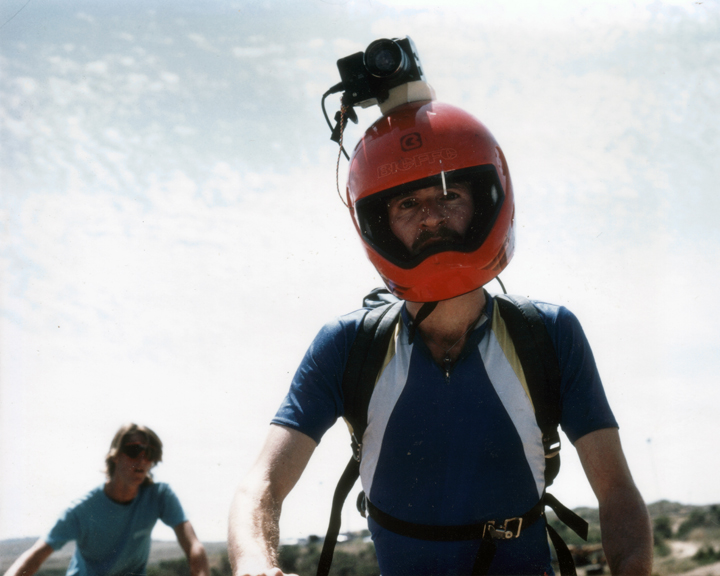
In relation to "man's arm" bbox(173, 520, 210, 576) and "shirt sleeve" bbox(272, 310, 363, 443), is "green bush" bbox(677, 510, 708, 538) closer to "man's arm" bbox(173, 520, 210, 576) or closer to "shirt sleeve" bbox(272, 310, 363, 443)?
"man's arm" bbox(173, 520, 210, 576)

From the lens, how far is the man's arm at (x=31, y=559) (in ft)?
13.4

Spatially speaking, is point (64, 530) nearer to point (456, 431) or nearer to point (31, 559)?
point (31, 559)

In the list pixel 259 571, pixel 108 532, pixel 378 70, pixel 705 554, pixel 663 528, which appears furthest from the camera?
pixel 663 528

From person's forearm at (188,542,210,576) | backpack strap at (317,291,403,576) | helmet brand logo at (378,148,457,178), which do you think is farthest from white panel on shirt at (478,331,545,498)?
person's forearm at (188,542,210,576)

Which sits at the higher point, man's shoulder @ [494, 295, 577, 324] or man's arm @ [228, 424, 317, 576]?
man's shoulder @ [494, 295, 577, 324]

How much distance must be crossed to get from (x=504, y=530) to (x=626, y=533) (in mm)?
392

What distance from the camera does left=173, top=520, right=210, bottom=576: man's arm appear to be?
14.6 ft

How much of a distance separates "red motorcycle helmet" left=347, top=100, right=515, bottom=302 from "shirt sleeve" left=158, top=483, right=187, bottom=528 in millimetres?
3229

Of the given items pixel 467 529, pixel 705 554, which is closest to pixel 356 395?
pixel 467 529

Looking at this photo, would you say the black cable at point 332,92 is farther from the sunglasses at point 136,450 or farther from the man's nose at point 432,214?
the sunglasses at point 136,450

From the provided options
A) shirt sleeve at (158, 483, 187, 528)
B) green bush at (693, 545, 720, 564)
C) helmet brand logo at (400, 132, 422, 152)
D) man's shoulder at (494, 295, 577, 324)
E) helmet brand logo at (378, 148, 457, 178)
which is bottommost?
green bush at (693, 545, 720, 564)

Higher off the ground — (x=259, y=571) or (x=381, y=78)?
(x=381, y=78)

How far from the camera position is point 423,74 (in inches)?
107

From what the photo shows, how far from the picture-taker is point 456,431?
210 cm
